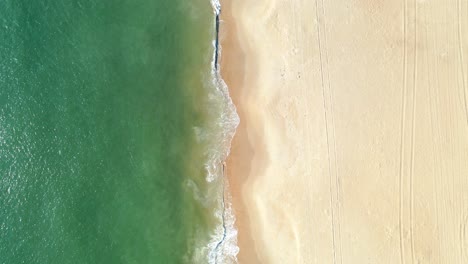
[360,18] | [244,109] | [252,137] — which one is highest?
[360,18]

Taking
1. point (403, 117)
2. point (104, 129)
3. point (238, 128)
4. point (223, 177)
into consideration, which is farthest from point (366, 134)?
point (104, 129)

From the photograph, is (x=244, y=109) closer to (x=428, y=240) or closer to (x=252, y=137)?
(x=252, y=137)

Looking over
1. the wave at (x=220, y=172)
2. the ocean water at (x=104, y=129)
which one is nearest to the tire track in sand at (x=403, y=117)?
the wave at (x=220, y=172)

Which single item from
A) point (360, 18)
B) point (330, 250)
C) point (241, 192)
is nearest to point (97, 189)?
point (241, 192)

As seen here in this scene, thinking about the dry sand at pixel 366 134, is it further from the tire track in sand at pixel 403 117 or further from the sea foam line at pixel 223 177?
the sea foam line at pixel 223 177

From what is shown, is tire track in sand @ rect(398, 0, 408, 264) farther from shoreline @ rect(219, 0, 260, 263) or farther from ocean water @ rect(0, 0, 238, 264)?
ocean water @ rect(0, 0, 238, 264)

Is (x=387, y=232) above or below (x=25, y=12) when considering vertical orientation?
below

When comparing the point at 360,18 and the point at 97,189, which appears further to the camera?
the point at 97,189
